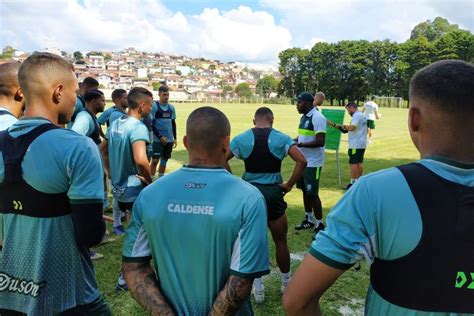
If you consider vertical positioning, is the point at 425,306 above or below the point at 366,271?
above

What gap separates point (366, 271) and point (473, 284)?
13.6ft

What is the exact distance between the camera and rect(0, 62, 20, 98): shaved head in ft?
10.6

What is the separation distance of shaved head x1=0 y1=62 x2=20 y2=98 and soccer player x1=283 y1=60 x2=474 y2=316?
119 inches

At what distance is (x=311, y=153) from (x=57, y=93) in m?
5.28

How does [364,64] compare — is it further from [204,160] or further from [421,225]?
[421,225]

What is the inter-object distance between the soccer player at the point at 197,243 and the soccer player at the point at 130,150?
281cm

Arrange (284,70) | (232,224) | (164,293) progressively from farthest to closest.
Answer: (284,70) → (164,293) → (232,224)

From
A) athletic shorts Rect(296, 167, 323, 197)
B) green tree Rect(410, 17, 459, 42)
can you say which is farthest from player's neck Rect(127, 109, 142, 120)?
green tree Rect(410, 17, 459, 42)

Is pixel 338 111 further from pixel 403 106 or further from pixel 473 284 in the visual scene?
pixel 403 106

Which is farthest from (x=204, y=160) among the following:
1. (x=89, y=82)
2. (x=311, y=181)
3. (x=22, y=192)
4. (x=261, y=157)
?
(x=89, y=82)

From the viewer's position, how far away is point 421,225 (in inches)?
55.7

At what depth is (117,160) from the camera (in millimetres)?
5215

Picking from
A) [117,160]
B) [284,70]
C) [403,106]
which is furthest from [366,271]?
[284,70]

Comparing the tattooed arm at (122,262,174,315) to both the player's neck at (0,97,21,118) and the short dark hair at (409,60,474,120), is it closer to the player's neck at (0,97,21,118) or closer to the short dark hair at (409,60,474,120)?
the short dark hair at (409,60,474,120)
